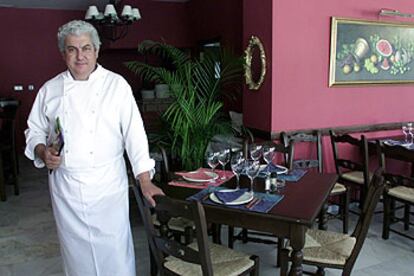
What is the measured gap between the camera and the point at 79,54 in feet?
5.82

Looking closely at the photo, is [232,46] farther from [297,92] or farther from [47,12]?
[47,12]

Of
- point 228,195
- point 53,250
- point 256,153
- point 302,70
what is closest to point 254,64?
point 302,70

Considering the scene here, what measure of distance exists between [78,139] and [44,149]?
184 millimetres

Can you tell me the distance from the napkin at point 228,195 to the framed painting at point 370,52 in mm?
2054

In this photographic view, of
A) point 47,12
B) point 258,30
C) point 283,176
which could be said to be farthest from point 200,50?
point 283,176

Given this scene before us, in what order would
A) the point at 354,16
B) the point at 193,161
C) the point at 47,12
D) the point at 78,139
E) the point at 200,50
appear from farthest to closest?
the point at 47,12
the point at 200,50
the point at 354,16
the point at 193,161
the point at 78,139

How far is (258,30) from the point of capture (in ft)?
11.8

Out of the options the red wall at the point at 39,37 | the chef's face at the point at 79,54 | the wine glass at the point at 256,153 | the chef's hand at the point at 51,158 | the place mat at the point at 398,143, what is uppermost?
the red wall at the point at 39,37

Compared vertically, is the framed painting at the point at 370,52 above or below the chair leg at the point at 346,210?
above

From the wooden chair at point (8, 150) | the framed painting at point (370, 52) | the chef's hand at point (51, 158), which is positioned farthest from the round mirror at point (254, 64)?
the wooden chair at point (8, 150)

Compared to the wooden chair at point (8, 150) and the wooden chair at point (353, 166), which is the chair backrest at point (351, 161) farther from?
the wooden chair at point (8, 150)

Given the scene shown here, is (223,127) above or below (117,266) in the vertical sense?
above

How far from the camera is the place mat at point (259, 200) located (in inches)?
75.9

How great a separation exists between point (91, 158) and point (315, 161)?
7.35 ft
